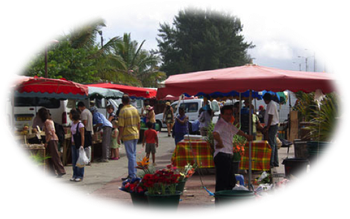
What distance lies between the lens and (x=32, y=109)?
1628cm

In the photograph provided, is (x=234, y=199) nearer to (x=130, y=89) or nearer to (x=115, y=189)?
(x=115, y=189)

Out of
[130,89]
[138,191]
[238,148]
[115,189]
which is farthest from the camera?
[130,89]

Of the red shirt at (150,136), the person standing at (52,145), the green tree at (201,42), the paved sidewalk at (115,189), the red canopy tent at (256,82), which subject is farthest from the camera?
the green tree at (201,42)

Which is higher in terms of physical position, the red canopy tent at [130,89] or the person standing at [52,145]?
the red canopy tent at [130,89]

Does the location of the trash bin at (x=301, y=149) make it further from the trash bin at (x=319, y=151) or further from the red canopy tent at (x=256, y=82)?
the red canopy tent at (x=256, y=82)

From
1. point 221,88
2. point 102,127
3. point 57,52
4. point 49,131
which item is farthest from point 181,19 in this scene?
point 221,88

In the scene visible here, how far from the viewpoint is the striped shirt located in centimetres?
923

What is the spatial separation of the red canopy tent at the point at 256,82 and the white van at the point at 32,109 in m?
10.9

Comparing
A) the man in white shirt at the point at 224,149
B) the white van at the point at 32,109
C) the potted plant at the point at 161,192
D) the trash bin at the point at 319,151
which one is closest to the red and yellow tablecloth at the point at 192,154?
the trash bin at the point at 319,151

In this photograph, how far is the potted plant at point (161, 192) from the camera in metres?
6.44

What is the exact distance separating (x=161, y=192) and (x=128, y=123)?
9.91 ft

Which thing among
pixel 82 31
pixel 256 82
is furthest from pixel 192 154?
pixel 82 31

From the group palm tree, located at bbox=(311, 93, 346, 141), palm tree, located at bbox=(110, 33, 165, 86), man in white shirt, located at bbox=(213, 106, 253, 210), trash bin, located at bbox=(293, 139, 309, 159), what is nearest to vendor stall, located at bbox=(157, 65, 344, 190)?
man in white shirt, located at bbox=(213, 106, 253, 210)

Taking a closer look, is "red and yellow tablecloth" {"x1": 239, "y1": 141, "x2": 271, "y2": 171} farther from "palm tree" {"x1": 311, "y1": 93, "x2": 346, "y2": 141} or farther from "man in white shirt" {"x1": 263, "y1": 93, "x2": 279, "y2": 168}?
"palm tree" {"x1": 311, "y1": 93, "x2": 346, "y2": 141}
